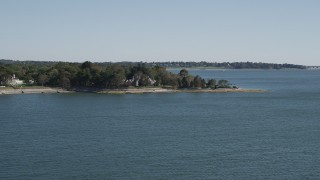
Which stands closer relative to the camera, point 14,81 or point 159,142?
point 159,142

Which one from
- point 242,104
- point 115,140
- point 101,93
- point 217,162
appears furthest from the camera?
point 101,93

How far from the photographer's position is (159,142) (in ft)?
75.1

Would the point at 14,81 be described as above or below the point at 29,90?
above

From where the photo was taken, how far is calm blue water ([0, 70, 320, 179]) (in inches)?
697

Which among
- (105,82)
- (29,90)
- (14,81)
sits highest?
(105,82)

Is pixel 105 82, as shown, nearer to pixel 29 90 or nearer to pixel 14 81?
pixel 29 90

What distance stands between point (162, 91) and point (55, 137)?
108ft

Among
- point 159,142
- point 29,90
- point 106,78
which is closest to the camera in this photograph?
point 159,142

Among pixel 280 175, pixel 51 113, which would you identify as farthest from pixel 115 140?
pixel 51 113

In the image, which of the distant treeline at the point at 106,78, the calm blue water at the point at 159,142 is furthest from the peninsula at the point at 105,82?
the calm blue water at the point at 159,142

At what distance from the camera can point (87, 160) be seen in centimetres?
1912

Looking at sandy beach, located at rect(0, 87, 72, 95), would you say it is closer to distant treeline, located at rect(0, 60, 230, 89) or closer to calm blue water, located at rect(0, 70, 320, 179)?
distant treeline, located at rect(0, 60, 230, 89)

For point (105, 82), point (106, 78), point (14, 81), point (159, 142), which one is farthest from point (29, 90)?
point (159, 142)

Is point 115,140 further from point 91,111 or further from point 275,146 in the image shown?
point 91,111
